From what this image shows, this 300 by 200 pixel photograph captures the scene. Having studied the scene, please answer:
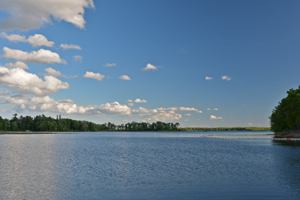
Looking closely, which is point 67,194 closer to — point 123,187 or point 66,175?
point 123,187

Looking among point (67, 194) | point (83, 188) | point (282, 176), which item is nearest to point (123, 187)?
point (83, 188)

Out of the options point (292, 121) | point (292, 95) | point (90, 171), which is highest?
point (292, 95)

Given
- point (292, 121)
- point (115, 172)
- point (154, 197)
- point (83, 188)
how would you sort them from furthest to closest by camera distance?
point (292, 121) → point (115, 172) → point (83, 188) → point (154, 197)

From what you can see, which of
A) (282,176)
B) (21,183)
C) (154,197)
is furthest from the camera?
(282,176)

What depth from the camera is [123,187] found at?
2416 cm

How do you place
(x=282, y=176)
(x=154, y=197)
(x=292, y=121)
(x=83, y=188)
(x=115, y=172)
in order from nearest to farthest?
(x=154, y=197)
(x=83, y=188)
(x=282, y=176)
(x=115, y=172)
(x=292, y=121)

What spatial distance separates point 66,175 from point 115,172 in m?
6.65

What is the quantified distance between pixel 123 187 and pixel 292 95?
131 metres

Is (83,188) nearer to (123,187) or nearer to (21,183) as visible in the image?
(123,187)

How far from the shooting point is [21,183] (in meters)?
25.8

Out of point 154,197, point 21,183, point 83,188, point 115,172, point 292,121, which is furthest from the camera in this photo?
point 292,121

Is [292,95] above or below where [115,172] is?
above

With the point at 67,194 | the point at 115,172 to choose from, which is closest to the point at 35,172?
the point at 115,172

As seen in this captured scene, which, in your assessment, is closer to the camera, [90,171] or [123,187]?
[123,187]
